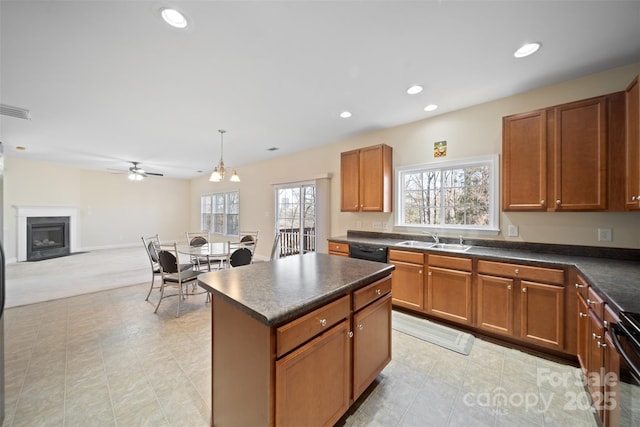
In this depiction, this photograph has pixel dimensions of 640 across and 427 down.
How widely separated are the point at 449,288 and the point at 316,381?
2.02 meters

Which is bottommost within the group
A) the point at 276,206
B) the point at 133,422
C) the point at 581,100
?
the point at 133,422

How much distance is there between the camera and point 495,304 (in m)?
2.37

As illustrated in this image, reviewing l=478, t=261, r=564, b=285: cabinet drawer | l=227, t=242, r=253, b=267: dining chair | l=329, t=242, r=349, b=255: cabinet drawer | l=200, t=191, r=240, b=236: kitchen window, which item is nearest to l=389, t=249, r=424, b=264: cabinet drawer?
l=478, t=261, r=564, b=285: cabinet drawer

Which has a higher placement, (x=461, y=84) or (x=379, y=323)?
(x=461, y=84)

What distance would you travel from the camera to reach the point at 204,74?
2.33m

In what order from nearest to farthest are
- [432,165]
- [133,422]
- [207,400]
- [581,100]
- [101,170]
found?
1. [133,422]
2. [207,400]
3. [581,100]
4. [432,165]
5. [101,170]

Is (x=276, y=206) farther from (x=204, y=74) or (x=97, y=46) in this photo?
(x=97, y=46)

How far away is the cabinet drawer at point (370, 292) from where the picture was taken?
1.54 m

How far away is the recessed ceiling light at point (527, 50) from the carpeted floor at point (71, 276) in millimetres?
6197

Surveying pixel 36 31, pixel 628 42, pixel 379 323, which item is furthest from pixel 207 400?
pixel 628 42

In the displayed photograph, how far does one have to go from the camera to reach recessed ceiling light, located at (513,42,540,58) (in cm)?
191

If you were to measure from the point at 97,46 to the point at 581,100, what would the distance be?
4294 millimetres

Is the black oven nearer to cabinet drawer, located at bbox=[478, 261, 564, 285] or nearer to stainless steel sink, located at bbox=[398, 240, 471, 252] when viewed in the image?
cabinet drawer, located at bbox=[478, 261, 564, 285]

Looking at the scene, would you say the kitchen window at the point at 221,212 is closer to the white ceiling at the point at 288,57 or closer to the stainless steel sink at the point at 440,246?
the white ceiling at the point at 288,57
